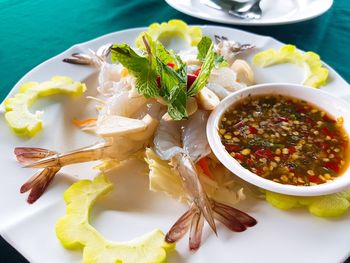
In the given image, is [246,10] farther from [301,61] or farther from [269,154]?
[269,154]

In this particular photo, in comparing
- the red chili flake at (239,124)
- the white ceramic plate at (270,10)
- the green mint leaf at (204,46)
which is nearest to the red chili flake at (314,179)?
the red chili flake at (239,124)

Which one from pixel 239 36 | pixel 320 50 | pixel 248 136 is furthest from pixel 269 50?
pixel 248 136

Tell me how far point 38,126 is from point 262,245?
93 centimetres

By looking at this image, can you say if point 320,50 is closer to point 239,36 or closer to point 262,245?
point 239,36

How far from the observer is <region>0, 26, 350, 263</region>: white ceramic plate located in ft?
3.86

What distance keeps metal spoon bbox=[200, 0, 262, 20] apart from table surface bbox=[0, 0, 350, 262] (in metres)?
0.10

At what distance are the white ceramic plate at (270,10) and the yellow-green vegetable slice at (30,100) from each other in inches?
34.6

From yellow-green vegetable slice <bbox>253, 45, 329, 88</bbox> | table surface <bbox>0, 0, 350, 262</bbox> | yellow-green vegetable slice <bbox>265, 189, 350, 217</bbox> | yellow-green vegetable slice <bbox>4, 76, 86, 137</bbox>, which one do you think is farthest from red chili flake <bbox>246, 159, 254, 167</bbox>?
table surface <bbox>0, 0, 350, 262</bbox>

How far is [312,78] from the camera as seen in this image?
188 cm

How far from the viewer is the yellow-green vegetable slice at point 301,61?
73.5 inches

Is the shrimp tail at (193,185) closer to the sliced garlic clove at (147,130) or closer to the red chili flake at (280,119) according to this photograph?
the sliced garlic clove at (147,130)

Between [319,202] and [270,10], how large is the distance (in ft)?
4.98

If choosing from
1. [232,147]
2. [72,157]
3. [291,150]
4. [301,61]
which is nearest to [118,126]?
[72,157]

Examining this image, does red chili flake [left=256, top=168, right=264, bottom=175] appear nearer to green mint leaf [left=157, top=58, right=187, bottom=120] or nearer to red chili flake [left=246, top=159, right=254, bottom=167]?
red chili flake [left=246, top=159, right=254, bottom=167]
